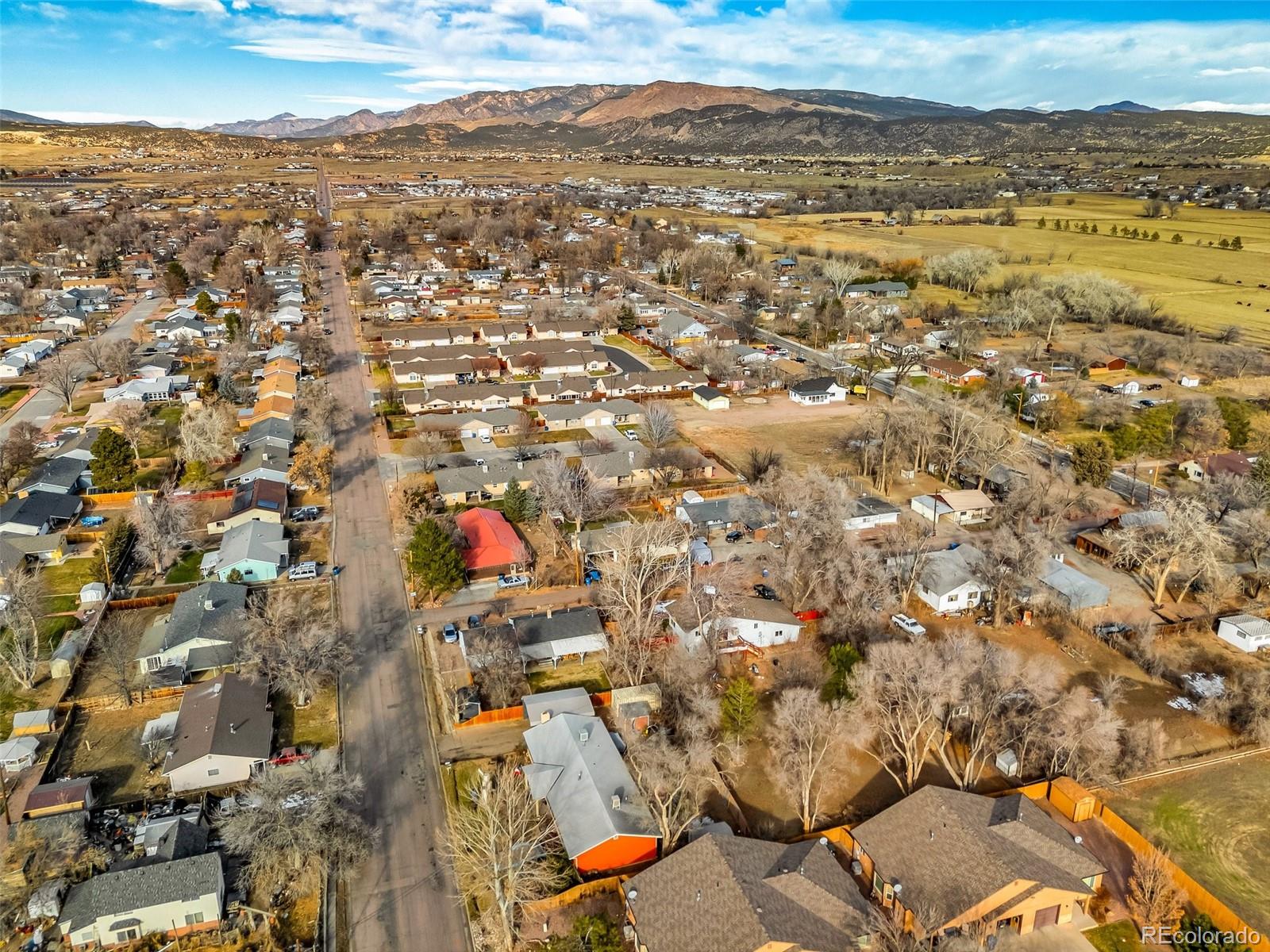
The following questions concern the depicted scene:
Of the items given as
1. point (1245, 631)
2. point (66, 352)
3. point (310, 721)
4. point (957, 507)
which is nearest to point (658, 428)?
point (957, 507)

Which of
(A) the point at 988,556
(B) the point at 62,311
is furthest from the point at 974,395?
(B) the point at 62,311

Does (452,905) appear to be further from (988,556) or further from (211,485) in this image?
(211,485)

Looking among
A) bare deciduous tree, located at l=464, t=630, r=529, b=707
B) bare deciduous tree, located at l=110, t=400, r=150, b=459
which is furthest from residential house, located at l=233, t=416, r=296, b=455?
bare deciduous tree, located at l=464, t=630, r=529, b=707

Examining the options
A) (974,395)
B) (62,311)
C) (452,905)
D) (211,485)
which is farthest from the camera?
(62,311)

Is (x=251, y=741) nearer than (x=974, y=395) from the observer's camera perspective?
Yes

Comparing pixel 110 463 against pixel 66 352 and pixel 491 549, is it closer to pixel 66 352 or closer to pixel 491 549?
pixel 491 549
